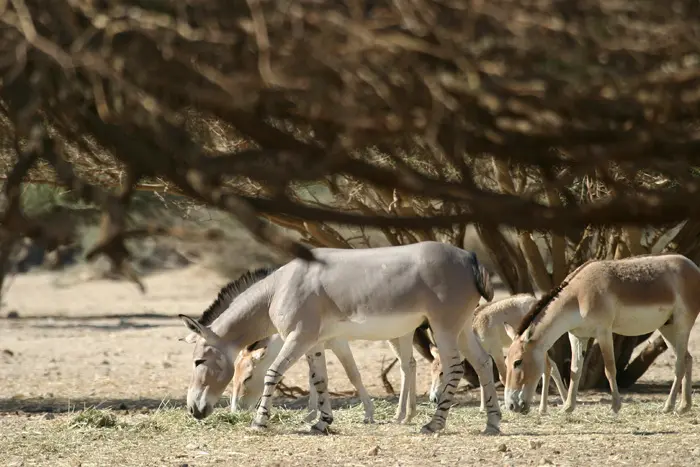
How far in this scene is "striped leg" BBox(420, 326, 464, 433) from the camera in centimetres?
945

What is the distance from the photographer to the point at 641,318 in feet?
35.6

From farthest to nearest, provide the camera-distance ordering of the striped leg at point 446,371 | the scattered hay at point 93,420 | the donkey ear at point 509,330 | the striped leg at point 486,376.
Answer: the donkey ear at point 509,330, the scattered hay at point 93,420, the striped leg at point 446,371, the striped leg at point 486,376

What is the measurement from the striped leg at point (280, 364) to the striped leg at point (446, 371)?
104cm

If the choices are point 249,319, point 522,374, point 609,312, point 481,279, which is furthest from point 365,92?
point 609,312

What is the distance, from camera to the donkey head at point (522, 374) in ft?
34.1

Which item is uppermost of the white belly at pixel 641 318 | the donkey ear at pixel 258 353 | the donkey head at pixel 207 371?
the white belly at pixel 641 318

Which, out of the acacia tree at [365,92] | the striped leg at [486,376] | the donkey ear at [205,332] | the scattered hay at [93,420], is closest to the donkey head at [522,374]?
the striped leg at [486,376]

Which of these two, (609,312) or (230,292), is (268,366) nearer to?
(230,292)

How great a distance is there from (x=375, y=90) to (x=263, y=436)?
5367 mm

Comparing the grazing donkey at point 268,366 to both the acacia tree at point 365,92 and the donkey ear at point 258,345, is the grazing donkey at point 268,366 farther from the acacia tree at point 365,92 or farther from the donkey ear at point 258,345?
the acacia tree at point 365,92

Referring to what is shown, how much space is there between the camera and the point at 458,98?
4.42m

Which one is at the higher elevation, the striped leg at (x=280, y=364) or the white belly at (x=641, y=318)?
the white belly at (x=641, y=318)

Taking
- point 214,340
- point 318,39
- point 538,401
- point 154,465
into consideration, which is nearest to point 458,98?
point 318,39

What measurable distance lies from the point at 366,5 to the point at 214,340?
18.3ft
